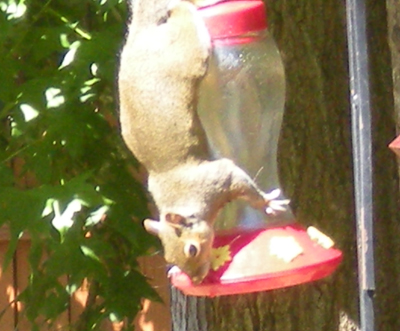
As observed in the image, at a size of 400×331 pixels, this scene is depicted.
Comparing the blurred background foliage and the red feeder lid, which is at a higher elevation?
the red feeder lid

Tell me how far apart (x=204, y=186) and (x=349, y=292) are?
109 cm

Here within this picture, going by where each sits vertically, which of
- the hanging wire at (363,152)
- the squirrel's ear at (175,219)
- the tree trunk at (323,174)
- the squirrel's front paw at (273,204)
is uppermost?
the hanging wire at (363,152)

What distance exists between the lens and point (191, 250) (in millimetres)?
1349

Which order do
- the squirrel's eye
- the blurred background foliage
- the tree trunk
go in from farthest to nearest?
the tree trunk < the blurred background foliage < the squirrel's eye

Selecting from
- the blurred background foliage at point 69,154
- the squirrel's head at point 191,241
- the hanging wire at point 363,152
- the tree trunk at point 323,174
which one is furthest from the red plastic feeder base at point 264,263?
the tree trunk at point 323,174

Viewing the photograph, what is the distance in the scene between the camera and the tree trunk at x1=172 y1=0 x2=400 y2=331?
2.31m

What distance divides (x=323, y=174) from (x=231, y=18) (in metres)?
1.03

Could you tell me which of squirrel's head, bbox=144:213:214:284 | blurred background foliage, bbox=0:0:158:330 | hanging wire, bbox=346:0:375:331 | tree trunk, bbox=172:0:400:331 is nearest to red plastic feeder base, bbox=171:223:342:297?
squirrel's head, bbox=144:213:214:284

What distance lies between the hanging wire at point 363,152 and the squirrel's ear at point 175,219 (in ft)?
1.12

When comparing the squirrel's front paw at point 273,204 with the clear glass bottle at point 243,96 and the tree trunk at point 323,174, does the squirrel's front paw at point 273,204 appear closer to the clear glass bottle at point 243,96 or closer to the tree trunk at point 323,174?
the clear glass bottle at point 243,96

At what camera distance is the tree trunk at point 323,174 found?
Result: 2.31 meters

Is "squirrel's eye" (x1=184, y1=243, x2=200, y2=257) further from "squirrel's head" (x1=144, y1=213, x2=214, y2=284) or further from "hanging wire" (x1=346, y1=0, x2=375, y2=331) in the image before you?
"hanging wire" (x1=346, y1=0, x2=375, y2=331)

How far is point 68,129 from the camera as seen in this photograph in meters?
2.06

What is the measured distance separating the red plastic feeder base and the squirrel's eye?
0.18 ft
